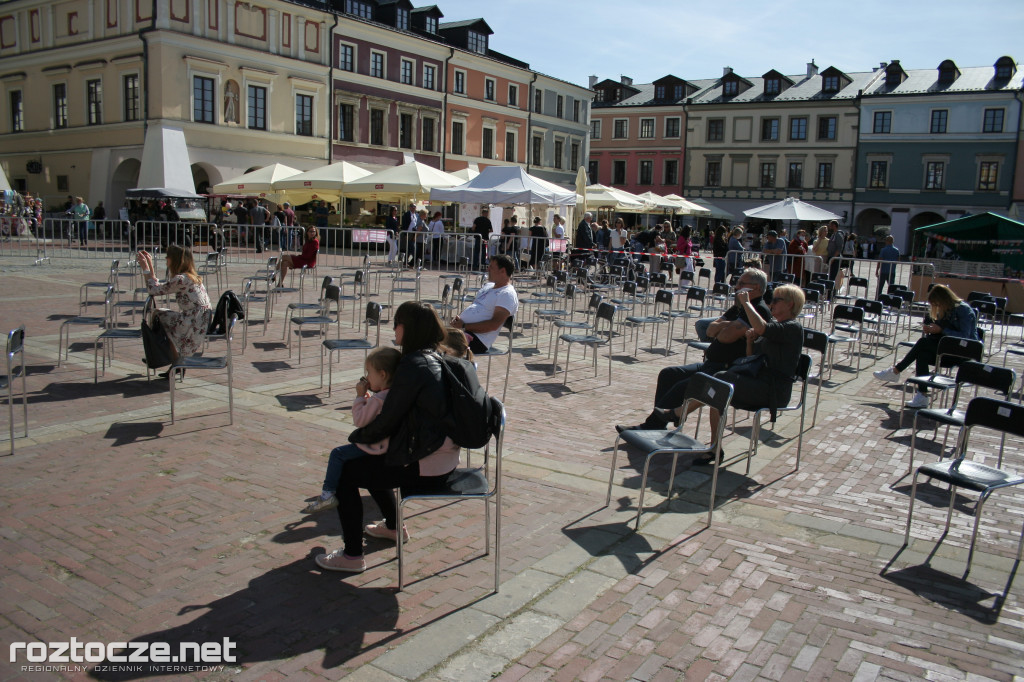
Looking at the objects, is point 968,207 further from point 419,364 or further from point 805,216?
point 419,364

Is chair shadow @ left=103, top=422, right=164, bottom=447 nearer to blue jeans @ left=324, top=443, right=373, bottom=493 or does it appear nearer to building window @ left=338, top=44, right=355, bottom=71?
blue jeans @ left=324, top=443, right=373, bottom=493

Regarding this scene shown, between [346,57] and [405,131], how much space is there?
5123 mm

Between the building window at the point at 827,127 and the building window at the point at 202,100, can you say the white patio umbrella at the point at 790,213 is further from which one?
the building window at the point at 827,127

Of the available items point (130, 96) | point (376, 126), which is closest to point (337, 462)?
point (130, 96)

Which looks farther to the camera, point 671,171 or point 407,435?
point 671,171

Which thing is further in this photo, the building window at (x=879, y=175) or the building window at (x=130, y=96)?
the building window at (x=879, y=175)

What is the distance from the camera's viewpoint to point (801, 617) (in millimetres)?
3957

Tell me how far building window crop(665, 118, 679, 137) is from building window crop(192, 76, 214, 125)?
37621 millimetres

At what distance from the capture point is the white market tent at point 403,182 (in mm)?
19484

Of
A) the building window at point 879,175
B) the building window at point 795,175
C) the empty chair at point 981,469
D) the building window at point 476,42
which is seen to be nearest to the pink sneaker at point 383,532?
the empty chair at point 981,469

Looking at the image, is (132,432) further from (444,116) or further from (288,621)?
(444,116)

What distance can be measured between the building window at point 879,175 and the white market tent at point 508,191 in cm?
4171

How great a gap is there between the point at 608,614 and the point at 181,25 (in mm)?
32374

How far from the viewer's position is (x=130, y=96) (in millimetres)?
31031
